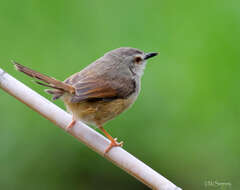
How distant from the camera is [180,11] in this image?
6.11 metres

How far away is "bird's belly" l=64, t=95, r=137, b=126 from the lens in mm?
3957

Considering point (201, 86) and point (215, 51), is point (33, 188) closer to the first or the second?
point (201, 86)

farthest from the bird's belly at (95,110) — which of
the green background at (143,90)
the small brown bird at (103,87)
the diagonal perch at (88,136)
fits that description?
the green background at (143,90)

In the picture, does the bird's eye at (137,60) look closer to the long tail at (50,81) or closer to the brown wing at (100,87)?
the brown wing at (100,87)

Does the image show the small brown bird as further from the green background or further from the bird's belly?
the green background

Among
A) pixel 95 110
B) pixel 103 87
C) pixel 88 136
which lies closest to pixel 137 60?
pixel 103 87

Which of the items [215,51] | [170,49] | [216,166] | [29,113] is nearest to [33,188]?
[29,113]

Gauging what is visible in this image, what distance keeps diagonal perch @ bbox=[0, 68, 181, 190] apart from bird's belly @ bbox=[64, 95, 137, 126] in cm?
41

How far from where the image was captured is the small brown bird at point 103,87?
3.83 m

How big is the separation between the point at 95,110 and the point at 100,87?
0.20 m

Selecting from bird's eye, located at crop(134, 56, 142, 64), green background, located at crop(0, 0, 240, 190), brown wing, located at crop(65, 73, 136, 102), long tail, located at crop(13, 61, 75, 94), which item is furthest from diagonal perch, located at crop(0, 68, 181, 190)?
green background, located at crop(0, 0, 240, 190)

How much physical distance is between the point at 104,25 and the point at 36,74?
8.28 feet

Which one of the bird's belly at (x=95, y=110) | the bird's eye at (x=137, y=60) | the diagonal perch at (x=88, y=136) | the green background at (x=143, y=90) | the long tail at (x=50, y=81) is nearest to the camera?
the diagonal perch at (x=88, y=136)

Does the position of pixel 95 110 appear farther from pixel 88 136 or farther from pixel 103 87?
pixel 88 136
